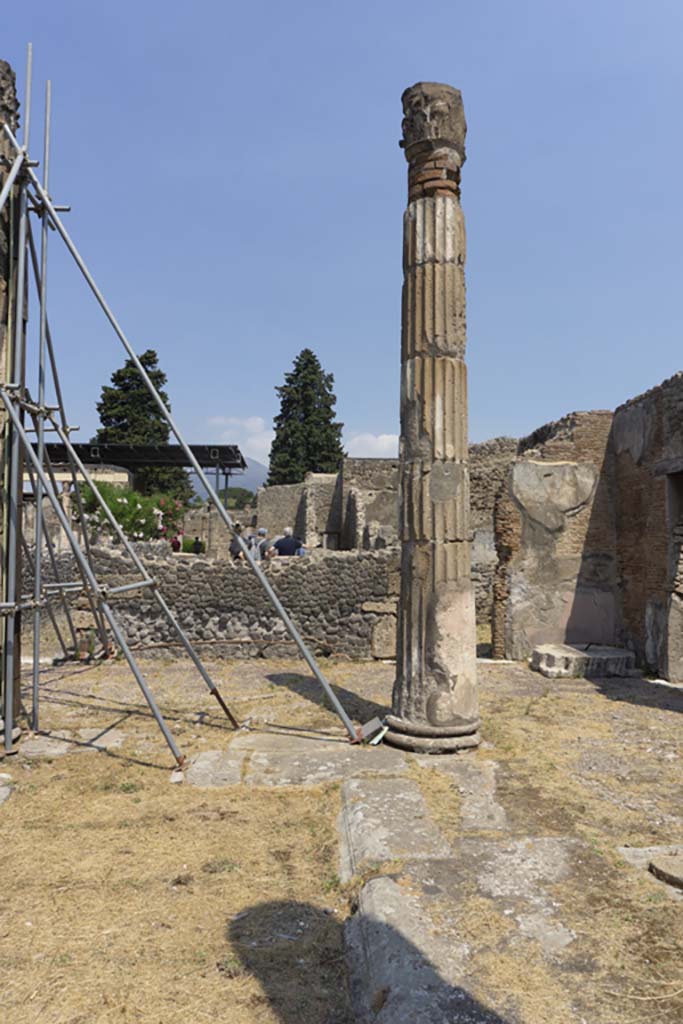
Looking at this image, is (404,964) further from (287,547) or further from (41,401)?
(287,547)

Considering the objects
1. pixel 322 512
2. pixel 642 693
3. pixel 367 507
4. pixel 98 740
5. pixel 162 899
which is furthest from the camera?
pixel 322 512

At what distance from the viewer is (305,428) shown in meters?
42.9

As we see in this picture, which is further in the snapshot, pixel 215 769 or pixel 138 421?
pixel 138 421

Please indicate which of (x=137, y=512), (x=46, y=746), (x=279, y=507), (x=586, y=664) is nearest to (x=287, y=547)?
(x=586, y=664)

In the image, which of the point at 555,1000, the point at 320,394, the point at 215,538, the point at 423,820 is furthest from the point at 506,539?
the point at 320,394

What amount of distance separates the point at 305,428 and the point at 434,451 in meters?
36.6

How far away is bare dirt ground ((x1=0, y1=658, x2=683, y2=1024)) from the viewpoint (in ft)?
9.64

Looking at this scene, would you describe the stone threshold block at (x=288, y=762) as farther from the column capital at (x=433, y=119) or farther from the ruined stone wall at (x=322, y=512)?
the ruined stone wall at (x=322, y=512)

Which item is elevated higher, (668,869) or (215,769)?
(668,869)

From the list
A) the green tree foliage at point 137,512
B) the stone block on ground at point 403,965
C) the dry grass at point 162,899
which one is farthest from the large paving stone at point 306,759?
the green tree foliage at point 137,512

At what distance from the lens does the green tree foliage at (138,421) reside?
40.4 m

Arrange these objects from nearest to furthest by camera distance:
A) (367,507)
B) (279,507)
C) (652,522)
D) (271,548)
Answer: (652,522)
(271,548)
(367,507)
(279,507)

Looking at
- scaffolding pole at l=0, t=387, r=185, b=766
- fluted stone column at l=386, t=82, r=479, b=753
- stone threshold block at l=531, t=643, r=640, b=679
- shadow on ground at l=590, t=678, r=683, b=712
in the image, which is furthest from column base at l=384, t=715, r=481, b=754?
stone threshold block at l=531, t=643, r=640, b=679

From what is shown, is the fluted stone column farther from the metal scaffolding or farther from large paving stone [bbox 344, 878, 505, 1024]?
large paving stone [bbox 344, 878, 505, 1024]
